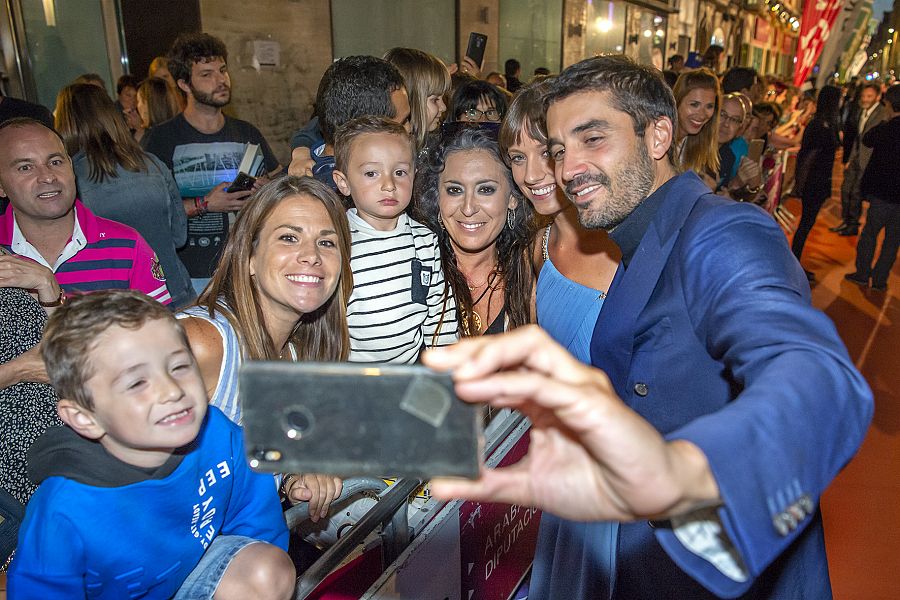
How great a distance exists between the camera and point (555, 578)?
2.36 meters

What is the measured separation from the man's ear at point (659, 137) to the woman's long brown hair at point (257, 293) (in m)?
1.08

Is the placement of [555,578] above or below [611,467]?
below

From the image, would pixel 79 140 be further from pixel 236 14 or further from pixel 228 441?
pixel 236 14

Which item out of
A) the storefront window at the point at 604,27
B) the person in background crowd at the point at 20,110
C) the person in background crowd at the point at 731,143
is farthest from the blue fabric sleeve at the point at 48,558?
the storefront window at the point at 604,27

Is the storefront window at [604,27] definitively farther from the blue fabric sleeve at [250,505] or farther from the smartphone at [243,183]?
the blue fabric sleeve at [250,505]

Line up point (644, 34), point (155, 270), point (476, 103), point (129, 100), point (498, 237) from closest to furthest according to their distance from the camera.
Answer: point (155, 270) < point (498, 237) < point (476, 103) < point (129, 100) < point (644, 34)

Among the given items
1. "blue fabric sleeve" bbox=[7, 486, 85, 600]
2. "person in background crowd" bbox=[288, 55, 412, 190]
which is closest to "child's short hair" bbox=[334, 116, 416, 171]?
"person in background crowd" bbox=[288, 55, 412, 190]

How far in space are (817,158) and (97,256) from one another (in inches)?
317

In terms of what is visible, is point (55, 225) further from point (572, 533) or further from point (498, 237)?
point (572, 533)

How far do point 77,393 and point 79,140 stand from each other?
8.08 feet

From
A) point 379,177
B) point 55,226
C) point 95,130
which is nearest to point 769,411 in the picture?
point 379,177

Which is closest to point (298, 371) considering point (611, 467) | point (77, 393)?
point (611, 467)

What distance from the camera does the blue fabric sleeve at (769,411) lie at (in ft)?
2.55

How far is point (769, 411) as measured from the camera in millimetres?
833
